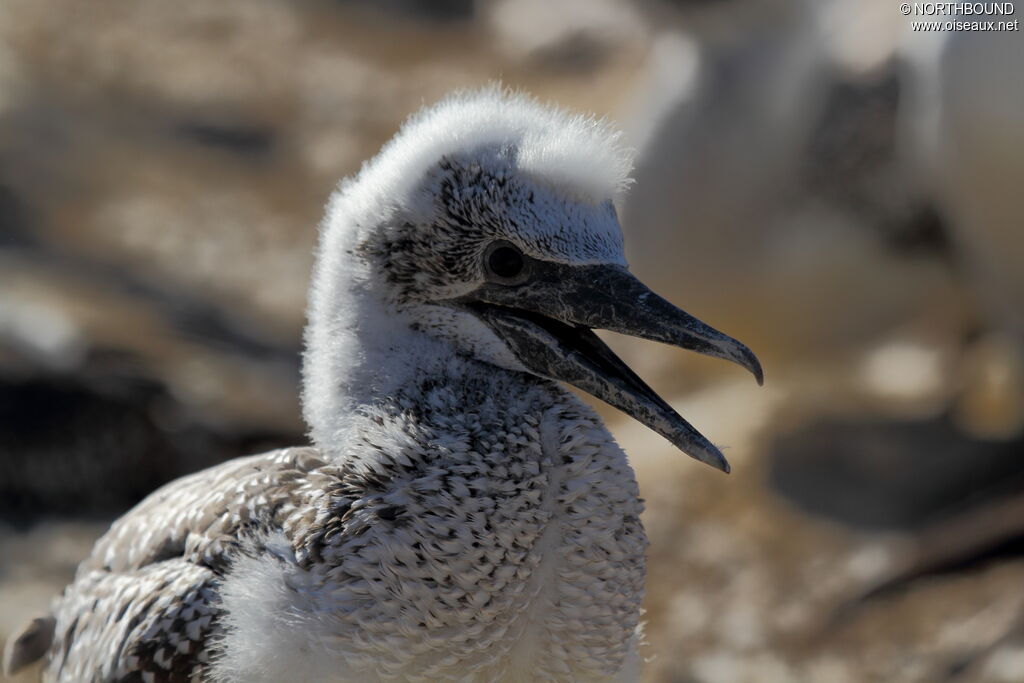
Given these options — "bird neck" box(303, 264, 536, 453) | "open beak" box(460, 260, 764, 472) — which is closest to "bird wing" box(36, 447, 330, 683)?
"bird neck" box(303, 264, 536, 453)

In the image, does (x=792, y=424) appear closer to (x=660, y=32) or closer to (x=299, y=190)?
(x=660, y=32)

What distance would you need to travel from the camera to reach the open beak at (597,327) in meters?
2.21

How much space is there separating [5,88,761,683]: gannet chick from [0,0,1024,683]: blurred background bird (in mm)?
1504

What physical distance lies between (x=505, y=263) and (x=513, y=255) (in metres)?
0.02

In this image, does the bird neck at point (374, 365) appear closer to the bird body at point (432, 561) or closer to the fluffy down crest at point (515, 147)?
the bird body at point (432, 561)

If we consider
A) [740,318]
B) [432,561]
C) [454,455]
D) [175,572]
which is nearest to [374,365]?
[454,455]

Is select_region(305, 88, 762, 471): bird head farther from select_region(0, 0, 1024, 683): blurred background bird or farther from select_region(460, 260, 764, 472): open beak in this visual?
select_region(0, 0, 1024, 683): blurred background bird

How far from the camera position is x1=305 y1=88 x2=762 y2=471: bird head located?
2262mm

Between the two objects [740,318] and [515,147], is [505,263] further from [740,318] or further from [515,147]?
[740,318]

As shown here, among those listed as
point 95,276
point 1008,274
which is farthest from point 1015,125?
point 95,276

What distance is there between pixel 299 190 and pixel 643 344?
2.94 meters

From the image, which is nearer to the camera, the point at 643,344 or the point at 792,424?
the point at 792,424

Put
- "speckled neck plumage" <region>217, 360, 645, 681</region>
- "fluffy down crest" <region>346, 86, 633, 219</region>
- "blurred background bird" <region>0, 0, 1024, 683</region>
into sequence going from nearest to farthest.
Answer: "speckled neck plumage" <region>217, 360, 645, 681</region>
"fluffy down crest" <region>346, 86, 633, 219</region>
"blurred background bird" <region>0, 0, 1024, 683</region>

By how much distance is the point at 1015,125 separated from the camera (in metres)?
5.43
